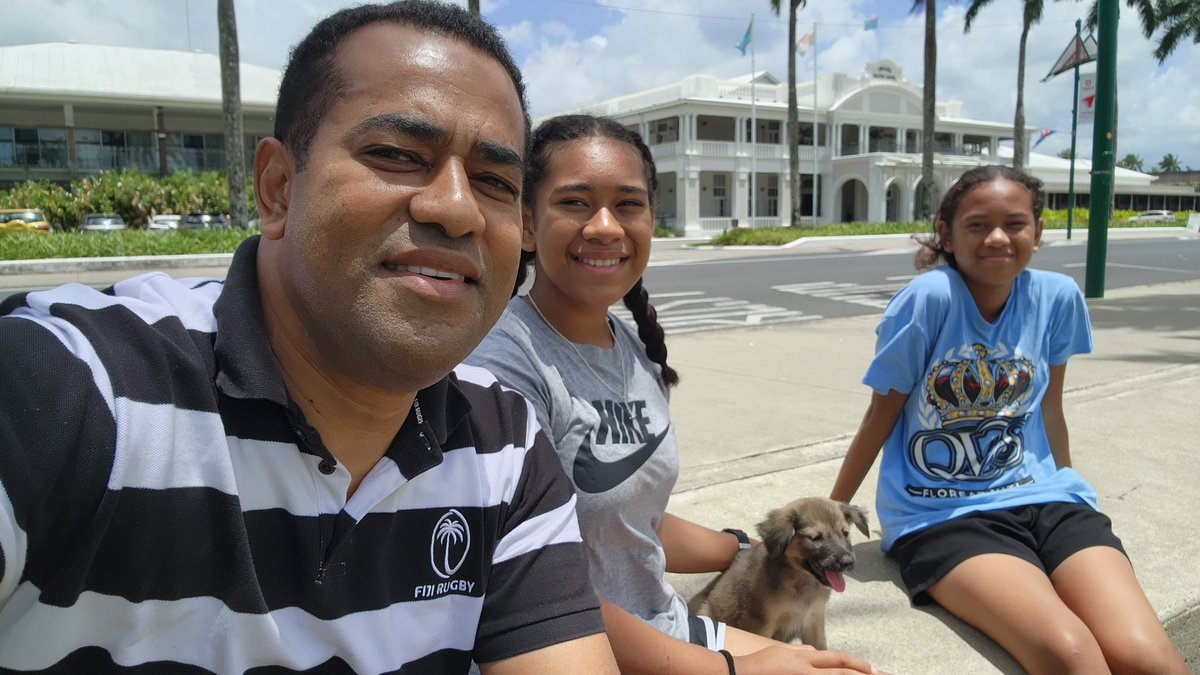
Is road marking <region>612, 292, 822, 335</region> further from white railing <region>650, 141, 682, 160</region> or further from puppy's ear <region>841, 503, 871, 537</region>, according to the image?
white railing <region>650, 141, 682, 160</region>

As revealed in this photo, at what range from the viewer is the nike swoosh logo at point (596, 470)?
6.95 feet

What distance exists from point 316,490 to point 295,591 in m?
0.16

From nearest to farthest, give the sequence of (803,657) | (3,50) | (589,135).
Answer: (803,657)
(589,135)
(3,50)

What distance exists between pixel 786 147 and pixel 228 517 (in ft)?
168

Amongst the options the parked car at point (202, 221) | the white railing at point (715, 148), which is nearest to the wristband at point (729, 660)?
the parked car at point (202, 221)

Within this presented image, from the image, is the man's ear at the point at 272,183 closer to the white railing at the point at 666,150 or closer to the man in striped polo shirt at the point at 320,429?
the man in striped polo shirt at the point at 320,429

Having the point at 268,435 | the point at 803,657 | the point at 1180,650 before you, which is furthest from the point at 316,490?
the point at 1180,650

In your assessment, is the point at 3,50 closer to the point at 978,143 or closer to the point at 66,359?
the point at 66,359

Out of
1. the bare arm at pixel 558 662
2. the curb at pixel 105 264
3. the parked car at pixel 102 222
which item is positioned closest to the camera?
the bare arm at pixel 558 662

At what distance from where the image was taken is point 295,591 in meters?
1.31

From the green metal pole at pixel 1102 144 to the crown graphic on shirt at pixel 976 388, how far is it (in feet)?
34.2

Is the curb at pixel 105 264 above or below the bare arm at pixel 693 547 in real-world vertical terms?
above

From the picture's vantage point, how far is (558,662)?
5.07 ft

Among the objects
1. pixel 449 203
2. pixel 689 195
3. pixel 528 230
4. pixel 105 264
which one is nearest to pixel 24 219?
pixel 105 264
